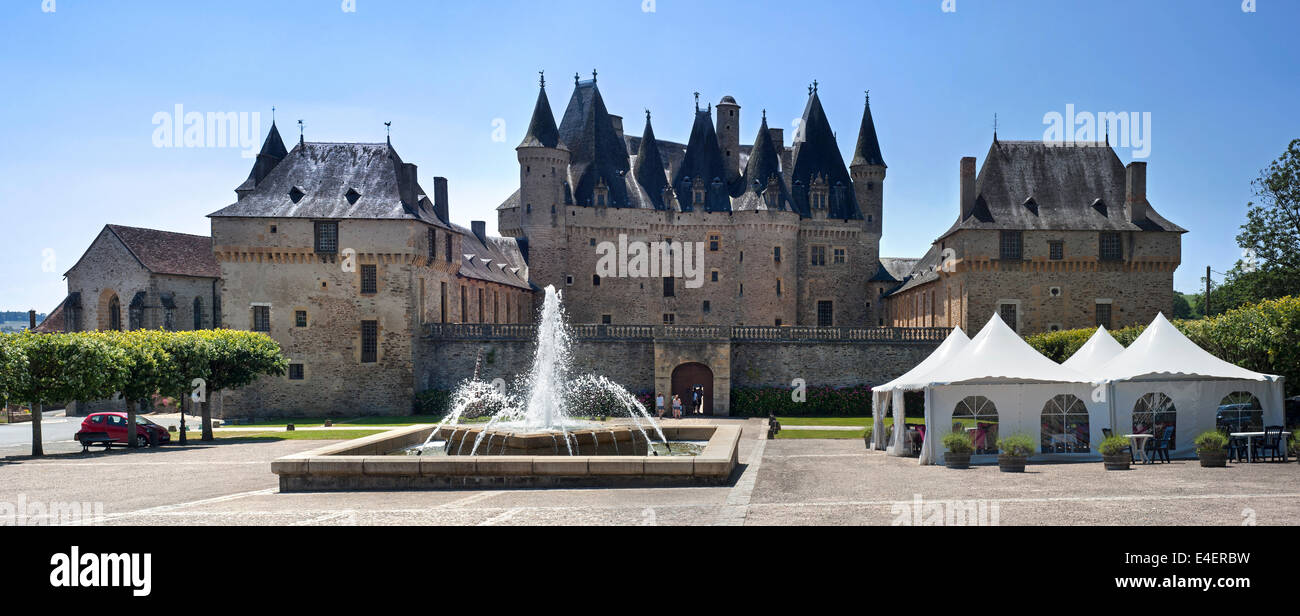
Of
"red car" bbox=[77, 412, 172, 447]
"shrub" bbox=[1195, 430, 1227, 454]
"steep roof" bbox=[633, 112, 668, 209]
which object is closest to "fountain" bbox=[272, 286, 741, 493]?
"shrub" bbox=[1195, 430, 1227, 454]

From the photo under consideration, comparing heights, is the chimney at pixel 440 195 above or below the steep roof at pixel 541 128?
below

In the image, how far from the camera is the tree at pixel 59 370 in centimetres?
2911

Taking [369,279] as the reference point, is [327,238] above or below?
above

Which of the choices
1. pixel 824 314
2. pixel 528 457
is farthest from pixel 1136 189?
pixel 528 457

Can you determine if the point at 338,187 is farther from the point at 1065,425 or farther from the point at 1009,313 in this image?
the point at 1065,425

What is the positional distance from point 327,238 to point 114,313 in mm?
21131

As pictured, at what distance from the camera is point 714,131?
64.8 meters

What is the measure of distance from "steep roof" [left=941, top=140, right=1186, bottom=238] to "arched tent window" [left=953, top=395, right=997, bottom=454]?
77.8ft

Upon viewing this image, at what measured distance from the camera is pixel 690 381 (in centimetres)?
4634

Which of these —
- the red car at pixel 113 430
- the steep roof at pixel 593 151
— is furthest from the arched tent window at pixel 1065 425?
the steep roof at pixel 593 151

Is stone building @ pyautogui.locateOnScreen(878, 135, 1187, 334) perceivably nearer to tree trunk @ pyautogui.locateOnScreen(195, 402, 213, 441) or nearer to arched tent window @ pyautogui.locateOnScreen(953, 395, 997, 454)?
arched tent window @ pyautogui.locateOnScreen(953, 395, 997, 454)

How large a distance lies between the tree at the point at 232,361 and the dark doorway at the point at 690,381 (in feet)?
59.4

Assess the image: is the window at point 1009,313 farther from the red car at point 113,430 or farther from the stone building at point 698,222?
the red car at point 113,430
